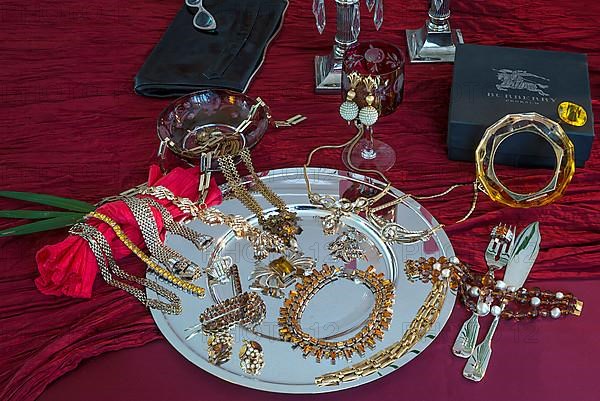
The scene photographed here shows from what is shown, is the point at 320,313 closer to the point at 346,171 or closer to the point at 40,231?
the point at 346,171

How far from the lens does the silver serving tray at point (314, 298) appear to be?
2.35 ft

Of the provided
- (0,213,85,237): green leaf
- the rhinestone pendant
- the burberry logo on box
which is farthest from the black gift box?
(0,213,85,237): green leaf

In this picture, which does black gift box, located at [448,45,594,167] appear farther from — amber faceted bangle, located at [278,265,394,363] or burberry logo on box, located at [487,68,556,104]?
→ amber faceted bangle, located at [278,265,394,363]

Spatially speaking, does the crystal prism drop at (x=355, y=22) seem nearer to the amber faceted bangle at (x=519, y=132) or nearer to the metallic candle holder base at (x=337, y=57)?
the metallic candle holder base at (x=337, y=57)

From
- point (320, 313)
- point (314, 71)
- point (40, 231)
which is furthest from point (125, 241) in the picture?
point (314, 71)

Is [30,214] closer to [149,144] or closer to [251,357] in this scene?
[149,144]

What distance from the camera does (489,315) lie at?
753mm

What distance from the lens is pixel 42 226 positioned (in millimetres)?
856

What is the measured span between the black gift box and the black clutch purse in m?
0.30

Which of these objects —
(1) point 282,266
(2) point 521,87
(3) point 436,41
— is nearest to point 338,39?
(3) point 436,41

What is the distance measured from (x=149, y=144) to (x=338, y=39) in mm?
294

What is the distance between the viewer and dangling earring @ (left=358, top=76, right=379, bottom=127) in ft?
2.80

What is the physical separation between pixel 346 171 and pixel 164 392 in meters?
0.35

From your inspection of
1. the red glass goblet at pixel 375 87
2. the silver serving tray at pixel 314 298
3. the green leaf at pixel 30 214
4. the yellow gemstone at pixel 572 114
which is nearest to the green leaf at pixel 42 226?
the green leaf at pixel 30 214
